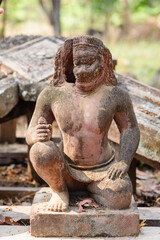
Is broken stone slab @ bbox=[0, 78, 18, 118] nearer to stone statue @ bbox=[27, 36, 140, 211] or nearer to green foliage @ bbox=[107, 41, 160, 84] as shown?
stone statue @ bbox=[27, 36, 140, 211]

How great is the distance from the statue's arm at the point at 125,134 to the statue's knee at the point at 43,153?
49cm

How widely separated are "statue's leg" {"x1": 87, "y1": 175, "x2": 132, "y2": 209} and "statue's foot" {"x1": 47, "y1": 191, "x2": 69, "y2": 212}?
261 millimetres

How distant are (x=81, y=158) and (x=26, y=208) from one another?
84 cm

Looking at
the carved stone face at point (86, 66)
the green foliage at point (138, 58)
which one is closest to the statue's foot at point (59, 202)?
the carved stone face at point (86, 66)

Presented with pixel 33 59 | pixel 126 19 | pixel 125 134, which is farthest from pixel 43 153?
pixel 126 19

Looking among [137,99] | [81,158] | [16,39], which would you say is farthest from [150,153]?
[16,39]

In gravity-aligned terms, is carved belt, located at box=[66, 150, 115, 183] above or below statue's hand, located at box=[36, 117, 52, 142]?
below

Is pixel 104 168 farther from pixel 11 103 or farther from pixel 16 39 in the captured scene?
pixel 16 39

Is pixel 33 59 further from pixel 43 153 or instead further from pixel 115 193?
pixel 115 193

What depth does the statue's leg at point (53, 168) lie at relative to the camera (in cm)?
275

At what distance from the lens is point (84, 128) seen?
291 centimetres

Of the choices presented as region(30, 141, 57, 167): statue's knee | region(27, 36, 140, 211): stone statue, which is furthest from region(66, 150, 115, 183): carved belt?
region(30, 141, 57, 167): statue's knee

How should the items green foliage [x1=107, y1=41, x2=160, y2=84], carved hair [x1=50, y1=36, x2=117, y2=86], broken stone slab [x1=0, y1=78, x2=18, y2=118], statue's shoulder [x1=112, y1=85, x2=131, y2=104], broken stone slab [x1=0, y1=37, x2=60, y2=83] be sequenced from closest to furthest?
1. carved hair [x1=50, y1=36, x2=117, y2=86]
2. statue's shoulder [x1=112, y1=85, x2=131, y2=104]
3. broken stone slab [x1=0, y1=78, x2=18, y2=118]
4. broken stone slab [x1=0, y1=37, x2=60, y2=83]
5. green foliage [x1=107, y1=41, x2=160, y2=84]

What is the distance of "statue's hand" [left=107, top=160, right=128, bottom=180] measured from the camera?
9.48 ft
